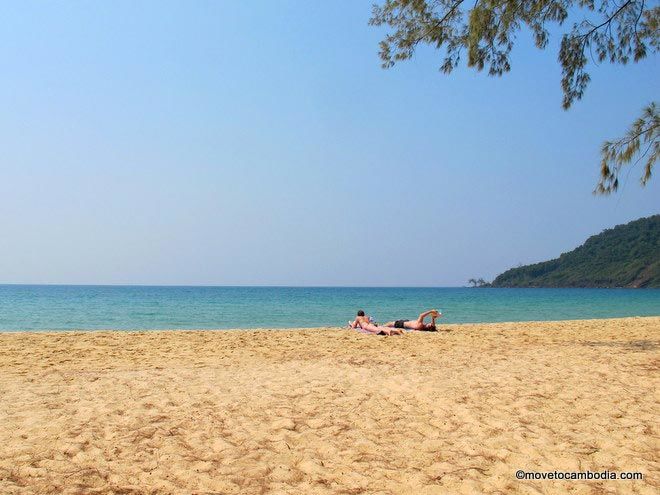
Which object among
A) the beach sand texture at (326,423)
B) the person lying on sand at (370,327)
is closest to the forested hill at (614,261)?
the person lying on sand at (370,327)

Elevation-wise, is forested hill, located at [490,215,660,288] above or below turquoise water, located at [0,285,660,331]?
above

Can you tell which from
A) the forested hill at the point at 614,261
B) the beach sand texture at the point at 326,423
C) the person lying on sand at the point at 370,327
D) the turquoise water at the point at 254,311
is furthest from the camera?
the forested hill at the point at 614,261

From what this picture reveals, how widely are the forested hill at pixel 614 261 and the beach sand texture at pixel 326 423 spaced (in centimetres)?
9582

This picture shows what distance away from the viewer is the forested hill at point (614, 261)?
92125mm

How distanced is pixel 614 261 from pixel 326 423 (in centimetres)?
10891

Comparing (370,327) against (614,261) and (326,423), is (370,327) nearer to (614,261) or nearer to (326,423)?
(326,423)

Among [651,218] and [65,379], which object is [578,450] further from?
[651,218]

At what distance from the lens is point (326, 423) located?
5355 millimetres

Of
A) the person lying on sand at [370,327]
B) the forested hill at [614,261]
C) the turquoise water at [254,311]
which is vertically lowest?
the turquoise water at [254,311]

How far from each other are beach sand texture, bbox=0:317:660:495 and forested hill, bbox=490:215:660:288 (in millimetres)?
95816

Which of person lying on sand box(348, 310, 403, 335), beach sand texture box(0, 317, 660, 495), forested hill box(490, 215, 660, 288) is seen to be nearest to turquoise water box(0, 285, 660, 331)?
person lying on sand box(348, 310, 403, 335)

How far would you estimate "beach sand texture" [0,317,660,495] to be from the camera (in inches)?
159

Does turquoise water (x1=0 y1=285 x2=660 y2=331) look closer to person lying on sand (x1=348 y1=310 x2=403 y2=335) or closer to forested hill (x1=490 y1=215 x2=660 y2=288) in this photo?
person lying on sand (x1=348 y1=310 x2=403 y2=335)

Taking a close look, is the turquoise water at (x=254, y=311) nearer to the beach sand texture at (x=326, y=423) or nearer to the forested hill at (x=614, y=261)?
the beach sand texture at (x=326, y=423)
